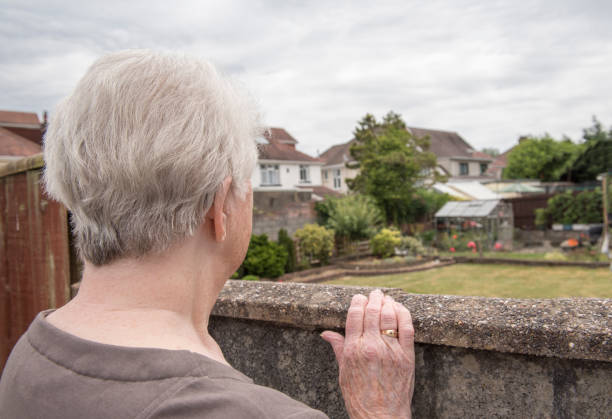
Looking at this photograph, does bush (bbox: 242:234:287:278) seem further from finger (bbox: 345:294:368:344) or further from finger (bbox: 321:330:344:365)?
finger (bbox: 345:294:368:344)

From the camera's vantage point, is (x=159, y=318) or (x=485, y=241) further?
(x=485, y=241)

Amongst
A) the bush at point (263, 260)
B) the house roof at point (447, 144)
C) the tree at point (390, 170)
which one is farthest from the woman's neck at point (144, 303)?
the house roof at point (447, 144)

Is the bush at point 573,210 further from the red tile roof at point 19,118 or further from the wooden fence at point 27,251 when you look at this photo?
the red tile roof at point 19,118

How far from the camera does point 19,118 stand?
30984mm

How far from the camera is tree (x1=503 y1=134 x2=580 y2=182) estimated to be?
41719 mm

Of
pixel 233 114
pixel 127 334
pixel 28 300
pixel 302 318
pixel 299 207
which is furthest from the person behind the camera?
pixel 299 207

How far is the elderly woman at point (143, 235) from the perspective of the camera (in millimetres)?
771

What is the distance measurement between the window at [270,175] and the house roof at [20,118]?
15525mm

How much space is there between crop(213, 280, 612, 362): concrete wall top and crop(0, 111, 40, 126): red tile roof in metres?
35.0

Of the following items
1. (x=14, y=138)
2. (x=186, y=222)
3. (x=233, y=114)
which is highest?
(x=14, y=138)

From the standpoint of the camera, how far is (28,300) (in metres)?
2.75

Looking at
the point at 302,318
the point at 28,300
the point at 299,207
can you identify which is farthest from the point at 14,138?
the point at 302,318

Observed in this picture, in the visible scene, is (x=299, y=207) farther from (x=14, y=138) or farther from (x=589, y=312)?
(x=589, y=312)

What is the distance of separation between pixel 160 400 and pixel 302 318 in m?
0.83
